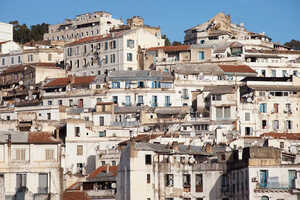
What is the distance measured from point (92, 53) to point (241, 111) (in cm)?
3501

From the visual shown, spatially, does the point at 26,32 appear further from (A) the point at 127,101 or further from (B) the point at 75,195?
(B) the point at 75,195

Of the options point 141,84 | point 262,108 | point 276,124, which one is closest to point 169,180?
point 262,108

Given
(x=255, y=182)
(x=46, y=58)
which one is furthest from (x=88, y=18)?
(x=255, y=182)

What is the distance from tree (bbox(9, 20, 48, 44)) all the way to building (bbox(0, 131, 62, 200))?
100.0m

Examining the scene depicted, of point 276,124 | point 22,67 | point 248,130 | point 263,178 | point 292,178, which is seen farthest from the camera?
point 22,67

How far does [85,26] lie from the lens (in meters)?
173

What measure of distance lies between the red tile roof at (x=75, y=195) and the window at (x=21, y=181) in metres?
4.36

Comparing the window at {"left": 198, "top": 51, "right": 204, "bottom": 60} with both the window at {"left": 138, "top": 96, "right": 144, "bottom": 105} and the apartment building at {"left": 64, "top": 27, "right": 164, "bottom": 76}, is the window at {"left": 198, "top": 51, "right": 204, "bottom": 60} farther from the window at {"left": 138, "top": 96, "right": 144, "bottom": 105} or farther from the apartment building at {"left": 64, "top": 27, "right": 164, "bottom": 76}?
→ the window at {"left": 138, "top": 96, "right": 144, "bottom": 105}

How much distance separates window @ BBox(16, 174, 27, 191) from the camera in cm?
8494

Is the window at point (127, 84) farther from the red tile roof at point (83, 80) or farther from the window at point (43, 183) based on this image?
the window at point (43, 183)

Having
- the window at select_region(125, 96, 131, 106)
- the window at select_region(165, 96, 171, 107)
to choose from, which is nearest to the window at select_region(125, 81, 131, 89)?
the window at select_region(125, 96, 131, 106)

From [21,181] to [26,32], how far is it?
108756 millimetres

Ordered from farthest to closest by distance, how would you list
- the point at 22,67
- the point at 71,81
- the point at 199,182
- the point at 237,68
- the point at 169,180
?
the point at 22,67, the point at 237,68, the point at 71,81, the point at 169,180, the point at 199,182

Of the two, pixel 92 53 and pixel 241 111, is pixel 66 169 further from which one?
pixel 92 53
